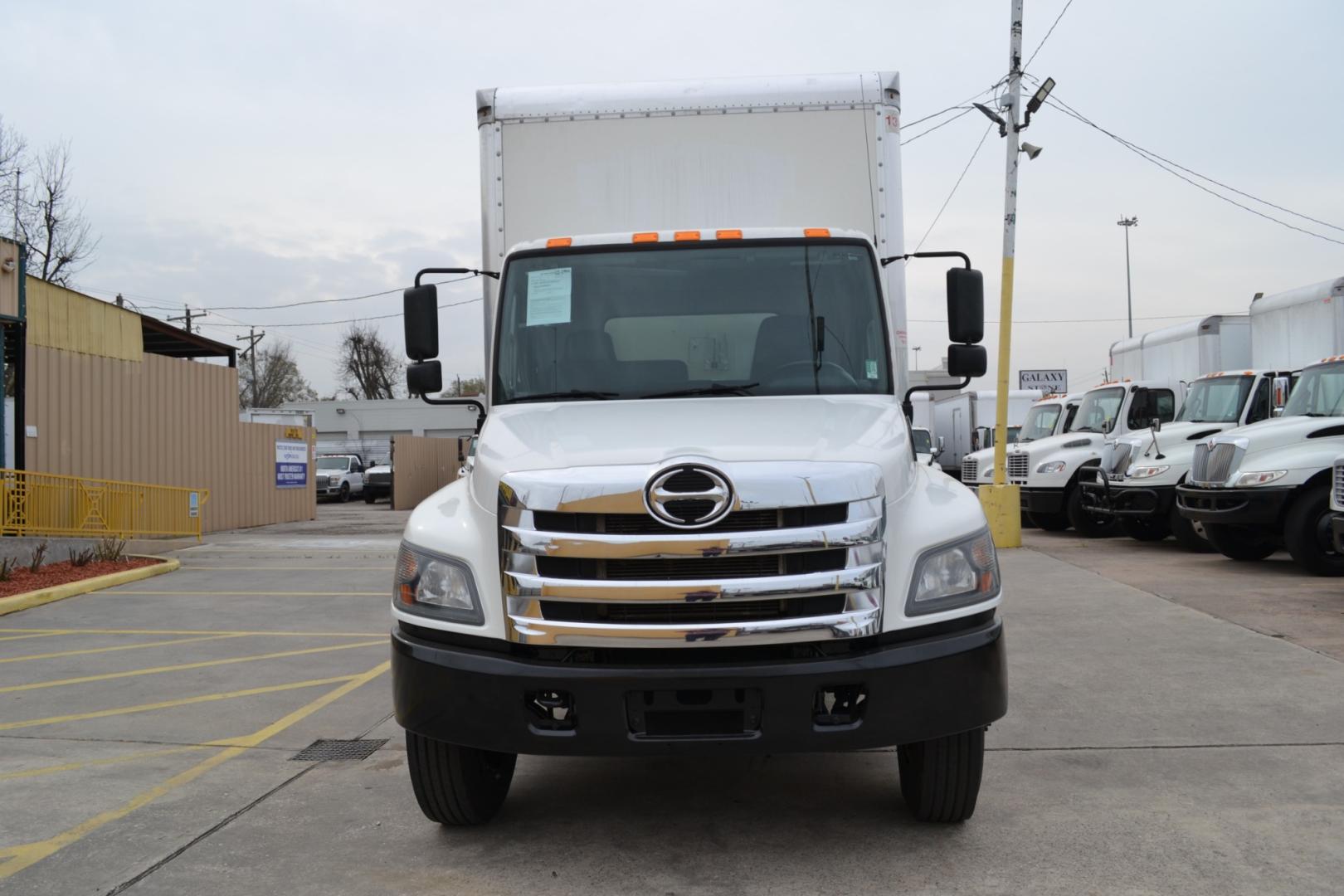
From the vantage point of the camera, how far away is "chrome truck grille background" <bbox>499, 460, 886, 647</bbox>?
11.8 ft

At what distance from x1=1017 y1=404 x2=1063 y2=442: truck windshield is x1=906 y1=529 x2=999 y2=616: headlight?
1687 centimetres

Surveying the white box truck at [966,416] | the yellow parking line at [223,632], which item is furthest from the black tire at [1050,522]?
the yellow parking line at [223,632]

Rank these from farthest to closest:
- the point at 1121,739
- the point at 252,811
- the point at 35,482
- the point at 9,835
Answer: the point at 35,482 < the point at 1121,739 < the point at 252,811 < the point at 9,835

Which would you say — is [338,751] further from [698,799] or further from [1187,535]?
[1187,535]

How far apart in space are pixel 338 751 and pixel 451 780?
1.78m

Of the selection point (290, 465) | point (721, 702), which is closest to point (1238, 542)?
point (721, 702)

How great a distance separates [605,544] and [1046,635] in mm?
5788

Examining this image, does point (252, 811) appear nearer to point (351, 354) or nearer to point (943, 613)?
point (943, 613)

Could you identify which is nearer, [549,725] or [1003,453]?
[549,725]

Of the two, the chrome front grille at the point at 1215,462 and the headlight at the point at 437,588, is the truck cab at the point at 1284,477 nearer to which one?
the chrome front grille at the point at 1215,462

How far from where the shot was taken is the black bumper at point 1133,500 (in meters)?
14.6

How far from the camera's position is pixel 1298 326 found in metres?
14.0

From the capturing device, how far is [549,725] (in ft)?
12.1

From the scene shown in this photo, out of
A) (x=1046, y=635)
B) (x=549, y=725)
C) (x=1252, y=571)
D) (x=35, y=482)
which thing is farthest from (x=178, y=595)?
(x=1252, y=571)
